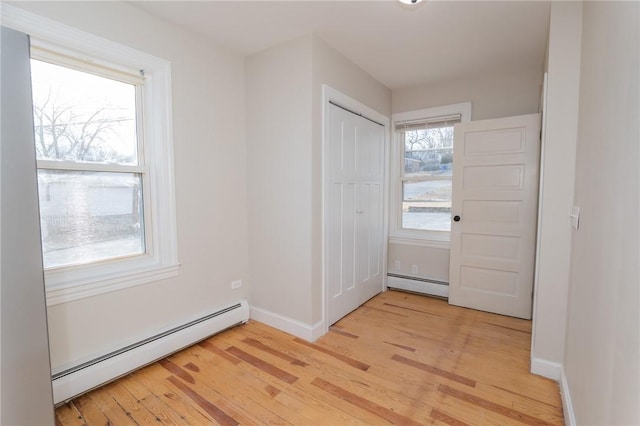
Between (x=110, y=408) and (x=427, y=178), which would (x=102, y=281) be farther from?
(x=427, y=178)

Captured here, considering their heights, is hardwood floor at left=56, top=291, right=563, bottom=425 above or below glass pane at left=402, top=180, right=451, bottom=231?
below

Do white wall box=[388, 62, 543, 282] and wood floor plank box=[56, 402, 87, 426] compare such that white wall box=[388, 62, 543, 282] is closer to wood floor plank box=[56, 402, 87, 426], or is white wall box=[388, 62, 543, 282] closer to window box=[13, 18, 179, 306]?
window box=[13, 18, 179, 306]

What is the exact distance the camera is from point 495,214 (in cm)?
301

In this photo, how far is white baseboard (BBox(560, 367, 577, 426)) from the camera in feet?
4.95

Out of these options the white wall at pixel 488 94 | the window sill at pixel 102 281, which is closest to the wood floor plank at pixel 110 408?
the window sill at pixel 102 281

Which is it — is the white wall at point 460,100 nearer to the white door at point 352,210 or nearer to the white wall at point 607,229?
the white door at point 352,210

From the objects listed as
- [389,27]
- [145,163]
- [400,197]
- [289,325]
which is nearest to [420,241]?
[400,197]

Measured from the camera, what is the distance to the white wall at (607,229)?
87cm

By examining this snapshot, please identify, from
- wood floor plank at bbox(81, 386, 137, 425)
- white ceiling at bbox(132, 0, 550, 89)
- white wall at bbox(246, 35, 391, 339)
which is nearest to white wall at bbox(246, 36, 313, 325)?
white wall at bbox(246, 35, 391, 339)

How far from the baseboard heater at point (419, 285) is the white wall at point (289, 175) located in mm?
1518

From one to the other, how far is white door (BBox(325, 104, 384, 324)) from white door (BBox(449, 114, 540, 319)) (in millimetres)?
838

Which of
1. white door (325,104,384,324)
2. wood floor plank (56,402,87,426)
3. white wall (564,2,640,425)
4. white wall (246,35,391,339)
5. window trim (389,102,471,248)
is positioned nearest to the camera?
white wall (564,2,640,425)

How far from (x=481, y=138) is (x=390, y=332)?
6.96 ft

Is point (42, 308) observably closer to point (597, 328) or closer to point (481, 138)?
point (597, 328)
